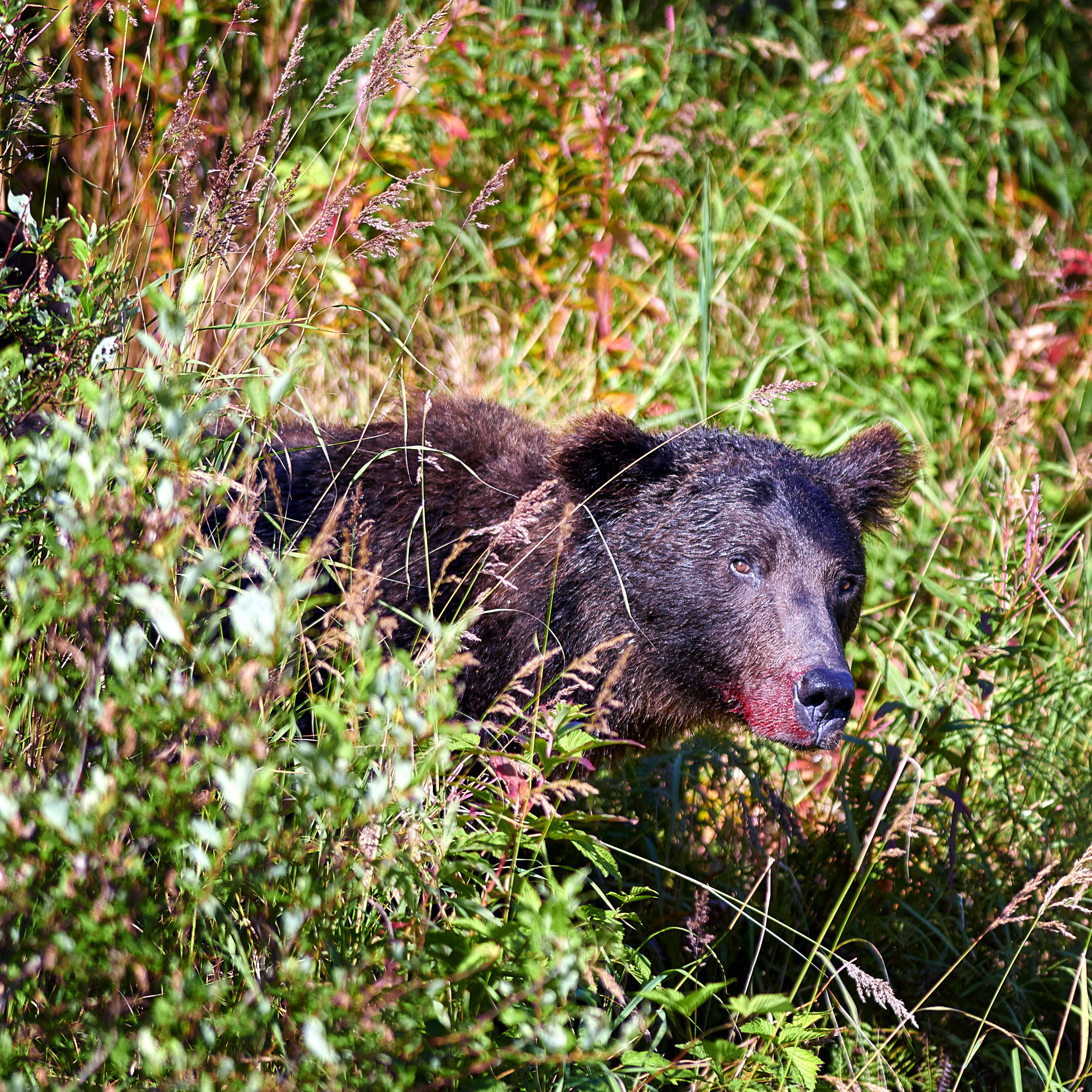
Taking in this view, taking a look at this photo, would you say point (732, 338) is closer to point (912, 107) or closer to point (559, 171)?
point (559, 171)

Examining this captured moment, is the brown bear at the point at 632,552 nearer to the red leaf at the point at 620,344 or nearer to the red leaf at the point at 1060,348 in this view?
the red leaf at the point at 620,344

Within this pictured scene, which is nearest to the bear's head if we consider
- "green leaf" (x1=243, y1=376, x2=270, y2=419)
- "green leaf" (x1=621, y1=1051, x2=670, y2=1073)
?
"green leaf" (x1=621, y1=1051, x2=670, y2=1073)

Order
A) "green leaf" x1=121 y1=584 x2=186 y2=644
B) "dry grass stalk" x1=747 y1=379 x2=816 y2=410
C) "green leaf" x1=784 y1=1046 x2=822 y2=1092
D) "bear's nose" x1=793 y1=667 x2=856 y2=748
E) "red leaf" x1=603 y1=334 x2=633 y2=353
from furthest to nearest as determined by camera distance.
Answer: "red leaf" x1=603 y1=334 x2=633 y2=353 → "bear's nose" x1=793 y1=667 x2=856 y2=748 → "dry grass stalk" x1=747 y1=379 x2=816 y2=410 → "green leaf" x1=784 y1=1046 x2=822 y2=1092 → "green leaf" x1=121 y1=584 x2=186 y2=644

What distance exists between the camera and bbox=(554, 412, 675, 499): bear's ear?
343 cm

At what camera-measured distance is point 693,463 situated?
12.0 ft

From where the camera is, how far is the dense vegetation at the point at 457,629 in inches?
65.5

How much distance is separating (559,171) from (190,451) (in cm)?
402

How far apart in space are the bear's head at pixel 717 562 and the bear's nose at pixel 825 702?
9cm

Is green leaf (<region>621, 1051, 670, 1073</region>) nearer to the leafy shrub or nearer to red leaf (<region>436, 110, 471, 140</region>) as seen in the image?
the leafy shrub

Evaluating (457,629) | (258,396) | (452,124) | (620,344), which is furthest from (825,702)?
(452,124)

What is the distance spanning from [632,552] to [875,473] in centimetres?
98

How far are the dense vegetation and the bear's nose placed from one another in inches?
9.0

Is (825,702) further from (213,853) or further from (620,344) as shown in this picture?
(620,344)

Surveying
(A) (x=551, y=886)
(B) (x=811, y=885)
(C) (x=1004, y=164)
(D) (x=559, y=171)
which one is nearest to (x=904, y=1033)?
(B) (x=811, y=885)
